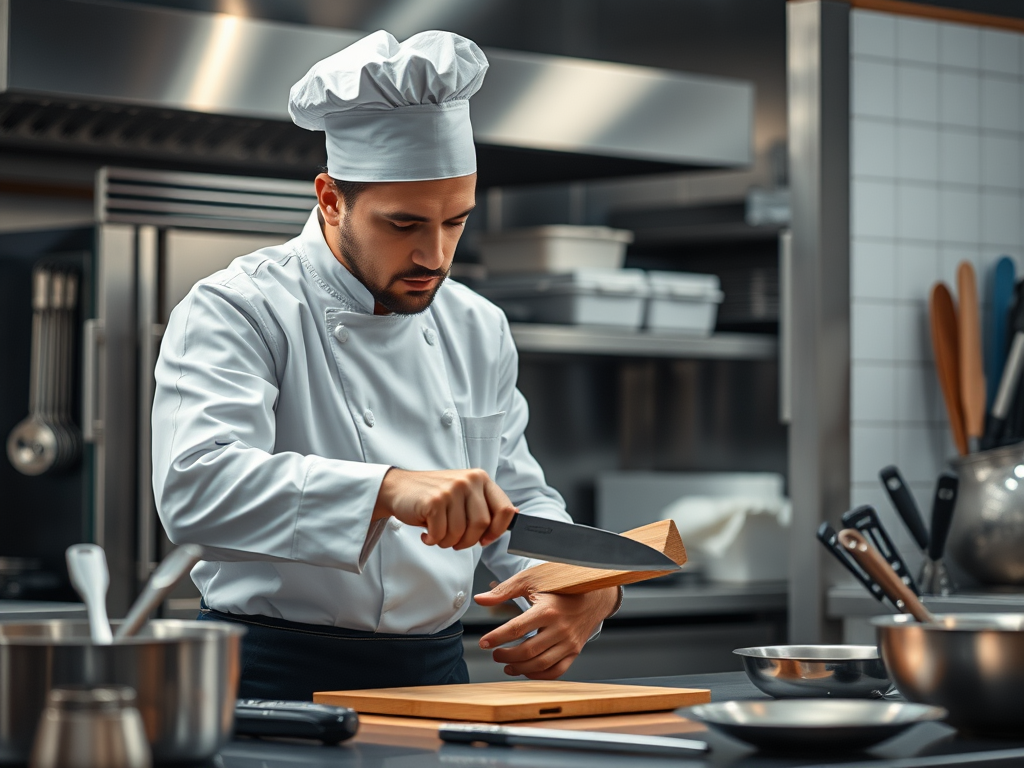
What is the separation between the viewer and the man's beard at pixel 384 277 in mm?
1774

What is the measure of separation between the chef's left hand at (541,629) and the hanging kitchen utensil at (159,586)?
1.84ft

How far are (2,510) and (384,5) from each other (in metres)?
1.52

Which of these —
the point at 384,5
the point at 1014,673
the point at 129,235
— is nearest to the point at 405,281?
the point at 1014,673

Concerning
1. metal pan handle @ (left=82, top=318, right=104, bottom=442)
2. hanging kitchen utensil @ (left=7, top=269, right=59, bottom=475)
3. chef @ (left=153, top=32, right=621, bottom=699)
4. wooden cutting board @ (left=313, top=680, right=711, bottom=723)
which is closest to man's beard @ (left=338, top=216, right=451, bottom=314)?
chef @ (left=153, top=32, right=621, bottom=699)

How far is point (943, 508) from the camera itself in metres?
2.73

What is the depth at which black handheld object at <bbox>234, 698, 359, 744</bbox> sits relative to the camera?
1246mm

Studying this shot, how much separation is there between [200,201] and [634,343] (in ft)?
3.44

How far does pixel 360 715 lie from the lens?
4.69 ft

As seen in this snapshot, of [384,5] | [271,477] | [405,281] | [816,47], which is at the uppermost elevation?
[384,5]

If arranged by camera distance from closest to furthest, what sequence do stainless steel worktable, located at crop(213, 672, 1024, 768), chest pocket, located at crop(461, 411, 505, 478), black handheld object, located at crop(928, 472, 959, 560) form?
1. stainless steel worktable, located at crop(213, 672, 1024, 768)
2. chest pocket, located at crop(461, 411, 505, 478)
3. black handheld object, located at crop(928, 472, 959, 560)

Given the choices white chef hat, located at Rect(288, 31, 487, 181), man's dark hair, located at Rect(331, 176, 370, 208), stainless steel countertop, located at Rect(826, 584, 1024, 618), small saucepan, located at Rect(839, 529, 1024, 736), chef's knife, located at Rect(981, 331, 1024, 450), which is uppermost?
white chef hat, located at Rect(288, 31, 487, 181)

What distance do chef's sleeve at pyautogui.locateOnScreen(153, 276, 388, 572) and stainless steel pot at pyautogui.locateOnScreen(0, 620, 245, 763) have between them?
1.35 ft

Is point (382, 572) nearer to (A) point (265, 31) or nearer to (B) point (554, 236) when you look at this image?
(A) point (265, 31)

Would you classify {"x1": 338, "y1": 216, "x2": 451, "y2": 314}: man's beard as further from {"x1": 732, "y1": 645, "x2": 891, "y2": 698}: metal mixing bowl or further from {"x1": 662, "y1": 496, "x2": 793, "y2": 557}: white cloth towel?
{"x1": 662, "y1": 496, "x2": 793, "y2": 557}: white cloth towel
